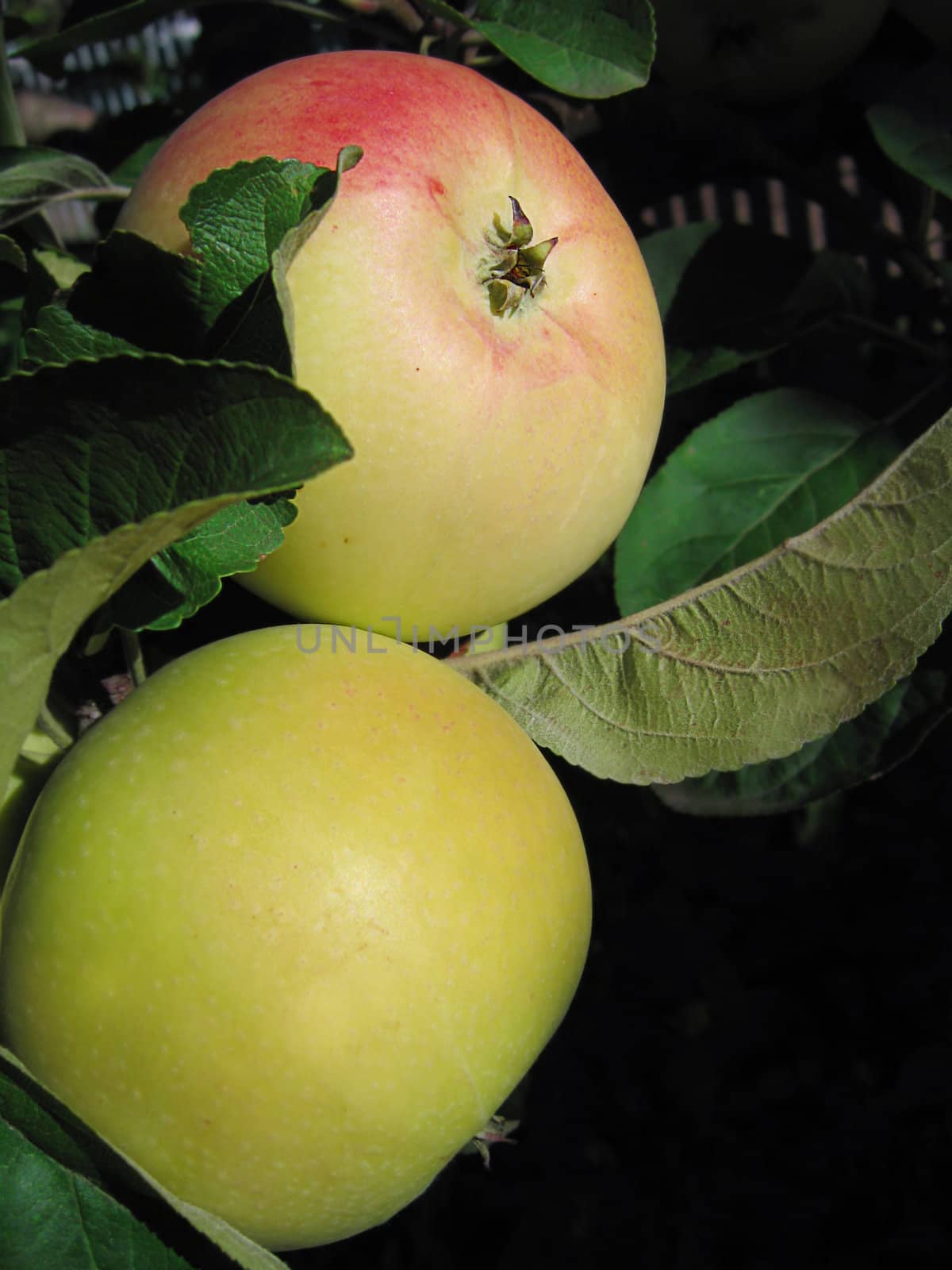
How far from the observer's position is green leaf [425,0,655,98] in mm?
758

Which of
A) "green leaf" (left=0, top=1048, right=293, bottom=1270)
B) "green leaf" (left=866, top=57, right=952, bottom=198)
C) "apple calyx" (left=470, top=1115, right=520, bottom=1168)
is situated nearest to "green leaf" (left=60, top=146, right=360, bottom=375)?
"green leaf" (left=0, top=1048, right=293, bottom=1270)

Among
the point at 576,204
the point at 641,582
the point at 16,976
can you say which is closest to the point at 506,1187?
the point at 641,582

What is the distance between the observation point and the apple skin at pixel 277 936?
0.53 m

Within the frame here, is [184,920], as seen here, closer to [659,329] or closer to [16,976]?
[16,976]

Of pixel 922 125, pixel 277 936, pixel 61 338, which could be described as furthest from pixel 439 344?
pixel 922 125

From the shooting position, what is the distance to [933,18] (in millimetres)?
1074

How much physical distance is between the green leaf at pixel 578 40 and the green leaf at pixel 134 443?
40cm

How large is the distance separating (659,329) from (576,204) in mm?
Result: 88

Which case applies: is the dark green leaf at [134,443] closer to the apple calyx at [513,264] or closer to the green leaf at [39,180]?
the apple calyx at [513,264]

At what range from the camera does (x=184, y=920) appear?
523mm

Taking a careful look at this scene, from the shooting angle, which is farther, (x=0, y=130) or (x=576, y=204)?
(x=0, y=130)

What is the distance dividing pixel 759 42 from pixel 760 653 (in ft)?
2.19

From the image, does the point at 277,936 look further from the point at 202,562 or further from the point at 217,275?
the point at 217,275

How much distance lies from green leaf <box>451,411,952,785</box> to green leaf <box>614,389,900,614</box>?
128 mm
